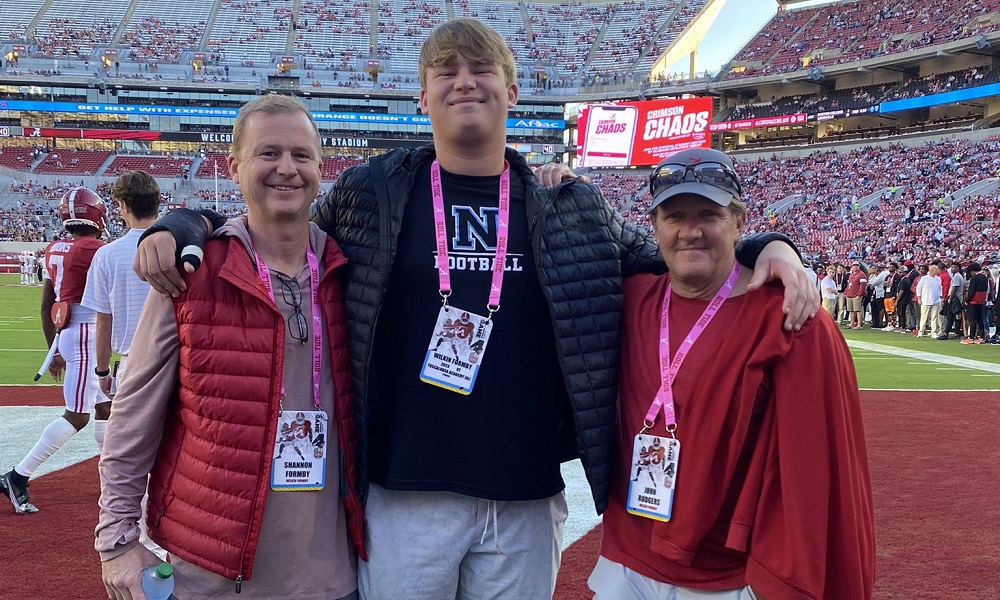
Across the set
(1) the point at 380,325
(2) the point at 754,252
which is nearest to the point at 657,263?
(2) the point at 754,252

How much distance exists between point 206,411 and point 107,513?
1.23 feet

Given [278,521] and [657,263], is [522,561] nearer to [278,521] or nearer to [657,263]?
[278,521]

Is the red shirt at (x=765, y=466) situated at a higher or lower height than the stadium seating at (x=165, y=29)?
lower

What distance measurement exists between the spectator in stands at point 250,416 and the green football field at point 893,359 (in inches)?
356

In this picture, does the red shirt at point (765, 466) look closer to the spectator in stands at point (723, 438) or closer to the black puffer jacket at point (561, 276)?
the spectator in stands at point (723, 438)

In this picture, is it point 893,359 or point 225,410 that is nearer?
point 225,410

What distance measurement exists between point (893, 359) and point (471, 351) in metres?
12.9

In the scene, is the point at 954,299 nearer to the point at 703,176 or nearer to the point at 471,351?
the point at 703,176

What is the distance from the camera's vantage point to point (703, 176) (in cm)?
218

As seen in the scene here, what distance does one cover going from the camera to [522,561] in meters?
2.25

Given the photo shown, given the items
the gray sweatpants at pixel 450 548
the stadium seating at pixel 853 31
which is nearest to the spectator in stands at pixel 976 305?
the gray sweatpants at pixel 450 548

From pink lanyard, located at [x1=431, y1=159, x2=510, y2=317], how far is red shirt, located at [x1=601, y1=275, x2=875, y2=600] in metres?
0.51

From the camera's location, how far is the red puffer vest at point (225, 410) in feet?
6.69

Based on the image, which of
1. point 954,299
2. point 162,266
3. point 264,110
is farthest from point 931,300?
point 162,266
